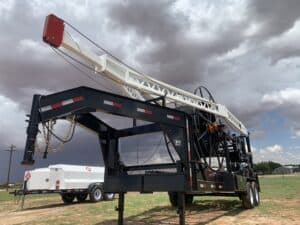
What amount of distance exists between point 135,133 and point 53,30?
12.9ft

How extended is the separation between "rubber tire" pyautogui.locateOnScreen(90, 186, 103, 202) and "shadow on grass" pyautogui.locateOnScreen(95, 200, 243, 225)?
6311mm

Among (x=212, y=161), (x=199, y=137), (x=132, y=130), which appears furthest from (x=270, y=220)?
(x=132, y=130)

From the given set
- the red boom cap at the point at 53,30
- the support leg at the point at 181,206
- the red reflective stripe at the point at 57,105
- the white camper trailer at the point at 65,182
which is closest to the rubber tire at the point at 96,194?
the white camper trailer at the point at 65,182

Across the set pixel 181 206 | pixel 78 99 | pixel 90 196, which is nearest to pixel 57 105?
pixel 78 99

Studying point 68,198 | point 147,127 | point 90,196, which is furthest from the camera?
point 68,198

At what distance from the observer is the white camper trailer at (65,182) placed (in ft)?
59.8

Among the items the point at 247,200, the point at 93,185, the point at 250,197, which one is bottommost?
the point at 247,200

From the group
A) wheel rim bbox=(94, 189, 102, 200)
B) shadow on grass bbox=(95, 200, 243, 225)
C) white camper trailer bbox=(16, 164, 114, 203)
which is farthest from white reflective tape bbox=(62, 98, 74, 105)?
wheel rim bbox=(94, 189, 102, 200)

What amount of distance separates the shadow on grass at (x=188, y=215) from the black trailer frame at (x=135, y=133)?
112cm

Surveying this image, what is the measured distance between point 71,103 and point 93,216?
6.23m

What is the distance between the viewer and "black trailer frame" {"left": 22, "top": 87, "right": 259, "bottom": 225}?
306 inches

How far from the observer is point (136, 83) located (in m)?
10.6

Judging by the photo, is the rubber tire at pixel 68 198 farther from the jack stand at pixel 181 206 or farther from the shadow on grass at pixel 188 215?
the jack stand at pixel 181 206

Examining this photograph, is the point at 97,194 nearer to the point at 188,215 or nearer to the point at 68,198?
the point at 68,198
